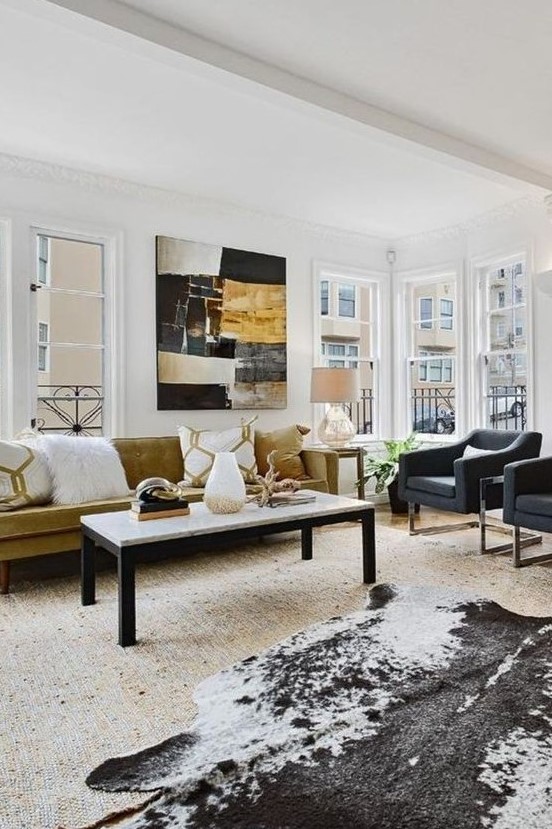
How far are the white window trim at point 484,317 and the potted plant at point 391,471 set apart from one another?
69 centimetres

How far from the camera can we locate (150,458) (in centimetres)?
430

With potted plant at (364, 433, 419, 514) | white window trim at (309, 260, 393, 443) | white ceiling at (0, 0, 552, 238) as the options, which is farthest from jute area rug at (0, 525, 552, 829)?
white ceiling at (0, 0, 552, 238)

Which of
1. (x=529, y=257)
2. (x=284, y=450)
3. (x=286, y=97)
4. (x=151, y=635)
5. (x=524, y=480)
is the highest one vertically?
(x=286, y=97)

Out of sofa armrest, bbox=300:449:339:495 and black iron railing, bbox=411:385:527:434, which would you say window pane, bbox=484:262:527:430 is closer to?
black iron railing, bbox=411:385:527:434

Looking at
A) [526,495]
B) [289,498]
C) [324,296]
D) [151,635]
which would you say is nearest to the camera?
[151,635]

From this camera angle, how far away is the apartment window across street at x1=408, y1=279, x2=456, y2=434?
5797 mm

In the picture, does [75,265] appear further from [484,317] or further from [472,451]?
[484,317]

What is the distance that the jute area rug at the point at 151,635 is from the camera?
164 cm

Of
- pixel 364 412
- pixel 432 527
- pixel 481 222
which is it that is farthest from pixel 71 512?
pixel 481 222

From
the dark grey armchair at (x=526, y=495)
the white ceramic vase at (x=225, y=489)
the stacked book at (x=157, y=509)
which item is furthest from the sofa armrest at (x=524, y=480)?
the stacked book at (x=157, y=509)

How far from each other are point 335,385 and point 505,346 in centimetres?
161

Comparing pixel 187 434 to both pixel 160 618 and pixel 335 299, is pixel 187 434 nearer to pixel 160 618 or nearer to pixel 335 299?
pixel 160 618

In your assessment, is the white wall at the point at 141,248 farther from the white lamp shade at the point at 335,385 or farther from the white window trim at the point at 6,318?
the white lamp shade at the point at 335,385

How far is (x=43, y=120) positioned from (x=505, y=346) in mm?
4044
